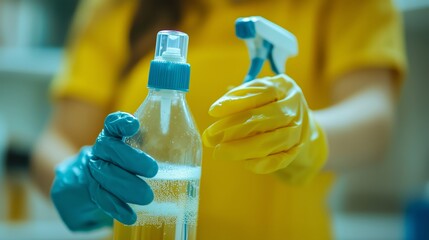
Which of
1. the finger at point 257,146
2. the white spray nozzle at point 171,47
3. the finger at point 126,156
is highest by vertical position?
the white spray nozzle at point 171,47

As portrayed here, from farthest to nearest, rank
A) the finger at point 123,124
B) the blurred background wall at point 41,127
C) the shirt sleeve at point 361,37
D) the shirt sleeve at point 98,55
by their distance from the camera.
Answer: the blurred background wall at point 41,127
the shirt sleeve at point 98,55
the shirt sleeve at point 361,37
the finger at point 123,124

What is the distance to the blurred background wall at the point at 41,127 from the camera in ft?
4.88

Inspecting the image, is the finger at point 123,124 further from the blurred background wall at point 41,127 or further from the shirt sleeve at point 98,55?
the blurred background wall at point 41,127

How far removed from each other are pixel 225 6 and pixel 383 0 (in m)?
0.24

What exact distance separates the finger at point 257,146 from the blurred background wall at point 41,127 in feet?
2.71

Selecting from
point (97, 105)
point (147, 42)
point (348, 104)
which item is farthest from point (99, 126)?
point (348, 104)

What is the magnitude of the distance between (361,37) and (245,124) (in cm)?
37

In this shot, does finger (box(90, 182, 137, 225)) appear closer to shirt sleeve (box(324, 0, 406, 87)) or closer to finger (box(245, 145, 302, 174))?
finger (box(245, 145, 302, 174))

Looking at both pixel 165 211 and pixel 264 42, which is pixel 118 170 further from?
pixel 264 42

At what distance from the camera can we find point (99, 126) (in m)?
0.92

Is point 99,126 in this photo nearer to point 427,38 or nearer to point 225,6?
point 225,6

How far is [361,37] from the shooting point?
80cm

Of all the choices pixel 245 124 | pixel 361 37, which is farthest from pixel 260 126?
pixel 361 37

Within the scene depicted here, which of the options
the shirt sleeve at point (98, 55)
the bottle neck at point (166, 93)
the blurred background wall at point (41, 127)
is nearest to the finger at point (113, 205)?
the bottle neck at point (166, 93)
